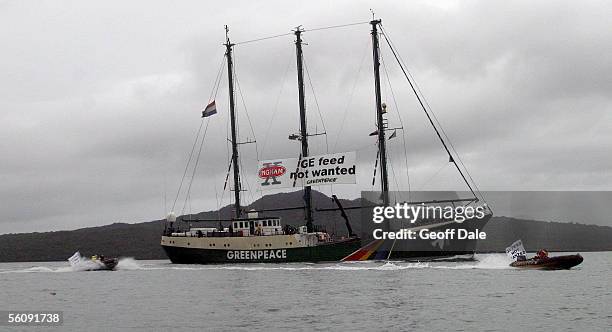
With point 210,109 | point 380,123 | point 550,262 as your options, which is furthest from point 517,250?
point 210,109

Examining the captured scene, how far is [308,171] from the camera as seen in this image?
85812 mm

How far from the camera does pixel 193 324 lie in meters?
33.5

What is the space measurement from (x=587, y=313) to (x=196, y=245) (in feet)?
180

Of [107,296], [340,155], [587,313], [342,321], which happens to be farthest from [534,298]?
[340,155]

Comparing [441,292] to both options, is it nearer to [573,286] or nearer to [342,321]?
[573,286]

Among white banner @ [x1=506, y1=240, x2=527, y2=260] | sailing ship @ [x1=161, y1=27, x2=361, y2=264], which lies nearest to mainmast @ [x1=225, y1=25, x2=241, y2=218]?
sailing ship @ [x1=161, y1=27, x2=361, y2=264]

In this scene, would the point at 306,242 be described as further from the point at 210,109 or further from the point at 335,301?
the point at 335,301

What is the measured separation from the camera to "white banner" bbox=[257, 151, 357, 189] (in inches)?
3302

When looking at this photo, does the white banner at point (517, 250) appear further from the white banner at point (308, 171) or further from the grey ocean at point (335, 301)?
the white banner at point (308, 171)

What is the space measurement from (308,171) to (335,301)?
45079 millimetres

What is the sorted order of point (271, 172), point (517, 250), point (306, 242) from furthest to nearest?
1. point (271, 172)
2. point (306, 242)
3. point (517, 250)

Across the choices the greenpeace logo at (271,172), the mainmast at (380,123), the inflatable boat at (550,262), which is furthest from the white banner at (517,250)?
the greenpeace logo at (271,172)

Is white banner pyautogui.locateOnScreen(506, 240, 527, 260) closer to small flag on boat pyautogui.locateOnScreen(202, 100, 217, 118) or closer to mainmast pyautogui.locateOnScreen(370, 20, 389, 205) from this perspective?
mainmast pyautogui.locateOnScreen(370, 20, 389, 205)

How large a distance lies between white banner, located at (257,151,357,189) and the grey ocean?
1943 centimetres
